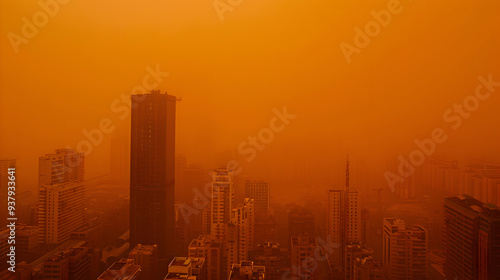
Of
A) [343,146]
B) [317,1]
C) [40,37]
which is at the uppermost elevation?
[317,1]

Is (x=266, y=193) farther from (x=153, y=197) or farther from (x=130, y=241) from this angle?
(x=130, y=241)

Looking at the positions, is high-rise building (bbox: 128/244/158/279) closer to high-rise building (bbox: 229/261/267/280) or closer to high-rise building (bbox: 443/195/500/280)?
high-rise building (bbox: 229/261/267/280)

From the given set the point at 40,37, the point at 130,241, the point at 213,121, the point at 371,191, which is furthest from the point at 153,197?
the point at 371,191

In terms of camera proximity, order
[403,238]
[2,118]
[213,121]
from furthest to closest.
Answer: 1. [213,121]
2. [2,118]
3. [403,238]

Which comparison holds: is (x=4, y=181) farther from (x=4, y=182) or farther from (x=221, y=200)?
(x=221, y=200)

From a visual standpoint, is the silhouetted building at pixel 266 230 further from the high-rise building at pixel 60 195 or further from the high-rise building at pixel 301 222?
the high-rise building at pixel 60 195

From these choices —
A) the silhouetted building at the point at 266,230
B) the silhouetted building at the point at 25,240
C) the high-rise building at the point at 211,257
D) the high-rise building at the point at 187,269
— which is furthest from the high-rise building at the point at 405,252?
the silhouetted building at the point at 25,240
